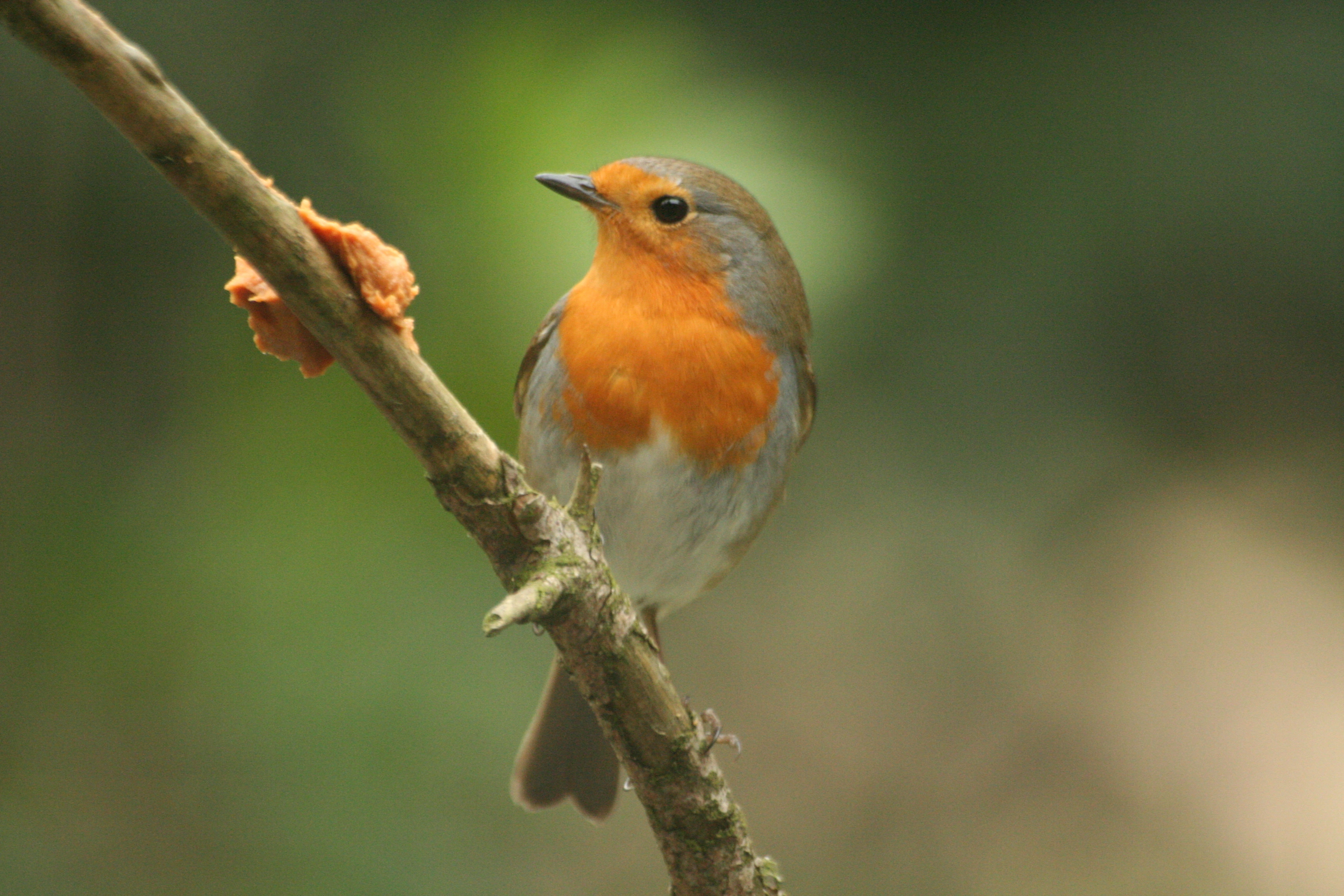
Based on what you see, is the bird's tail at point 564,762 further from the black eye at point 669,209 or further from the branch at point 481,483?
the black eye at point 669,209

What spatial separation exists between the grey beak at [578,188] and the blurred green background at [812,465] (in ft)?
0.12

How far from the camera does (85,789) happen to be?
8.17 ft

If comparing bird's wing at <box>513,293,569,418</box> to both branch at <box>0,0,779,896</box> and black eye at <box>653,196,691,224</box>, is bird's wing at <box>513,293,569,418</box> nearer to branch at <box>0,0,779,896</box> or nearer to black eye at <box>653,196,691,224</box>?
black eye at <box>653,196,691,224</box>

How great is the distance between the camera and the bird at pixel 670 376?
196 centimetres

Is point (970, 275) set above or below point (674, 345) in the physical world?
above

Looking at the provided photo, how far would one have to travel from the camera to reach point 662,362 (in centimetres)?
195

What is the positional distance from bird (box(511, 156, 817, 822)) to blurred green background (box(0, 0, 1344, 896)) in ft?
0.31

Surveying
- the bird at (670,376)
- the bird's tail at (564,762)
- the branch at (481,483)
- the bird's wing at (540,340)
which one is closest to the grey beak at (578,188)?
the bird at (670,376)

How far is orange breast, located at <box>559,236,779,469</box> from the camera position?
6.38ft

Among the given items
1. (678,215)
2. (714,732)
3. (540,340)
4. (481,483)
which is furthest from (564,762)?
(481,483)

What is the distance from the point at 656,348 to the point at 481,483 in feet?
2.61

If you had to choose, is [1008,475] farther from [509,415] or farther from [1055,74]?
[509,415]

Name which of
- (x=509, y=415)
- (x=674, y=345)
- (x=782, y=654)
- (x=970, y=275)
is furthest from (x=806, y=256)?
(x=782, y=654)

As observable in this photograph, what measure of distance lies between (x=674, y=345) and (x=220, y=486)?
0.89 meters
